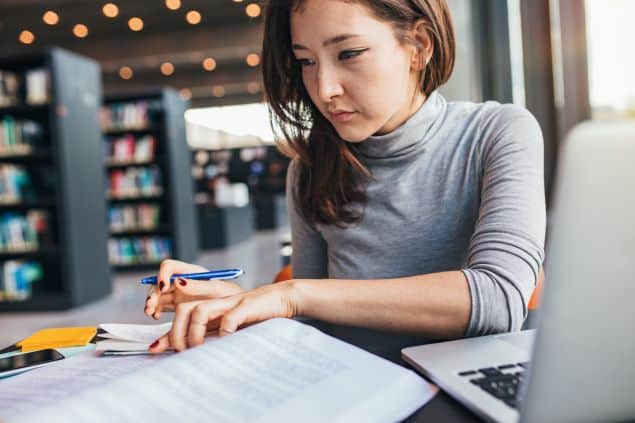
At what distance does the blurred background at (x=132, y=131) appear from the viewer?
3547 millimetres

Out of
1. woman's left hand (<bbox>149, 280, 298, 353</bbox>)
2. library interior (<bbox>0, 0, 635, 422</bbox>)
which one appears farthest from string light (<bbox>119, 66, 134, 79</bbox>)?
woman's left hand (<bbox>149, 280, 298, 353</bbox>)

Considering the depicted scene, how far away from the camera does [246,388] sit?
1.83 ft

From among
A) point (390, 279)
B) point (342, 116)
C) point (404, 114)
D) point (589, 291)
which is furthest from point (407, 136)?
point (589, 291)

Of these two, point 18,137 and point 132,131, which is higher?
point 132,131

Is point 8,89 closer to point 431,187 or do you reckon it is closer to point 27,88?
point 27,88

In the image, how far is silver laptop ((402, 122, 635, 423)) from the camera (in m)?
0.37

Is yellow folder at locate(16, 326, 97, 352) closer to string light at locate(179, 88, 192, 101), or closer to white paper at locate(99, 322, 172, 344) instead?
white paper at locate(99, 322, 172, 344)

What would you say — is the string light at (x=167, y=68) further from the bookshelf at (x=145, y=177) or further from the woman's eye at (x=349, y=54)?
the woman's eye at (x=349, y=54)

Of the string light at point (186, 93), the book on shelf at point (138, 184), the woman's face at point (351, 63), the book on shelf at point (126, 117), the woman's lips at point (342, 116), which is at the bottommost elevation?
the book on shelf at point (138, 184)

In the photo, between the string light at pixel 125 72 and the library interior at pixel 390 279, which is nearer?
the library interior at pixel 390 279

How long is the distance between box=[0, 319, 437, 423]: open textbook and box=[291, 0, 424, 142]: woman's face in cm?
47

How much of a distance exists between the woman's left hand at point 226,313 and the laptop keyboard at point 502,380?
26cm

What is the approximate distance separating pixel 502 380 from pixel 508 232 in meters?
0.32

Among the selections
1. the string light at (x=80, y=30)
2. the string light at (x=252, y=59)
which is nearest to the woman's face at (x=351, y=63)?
the string light at (x=80, y=30)
